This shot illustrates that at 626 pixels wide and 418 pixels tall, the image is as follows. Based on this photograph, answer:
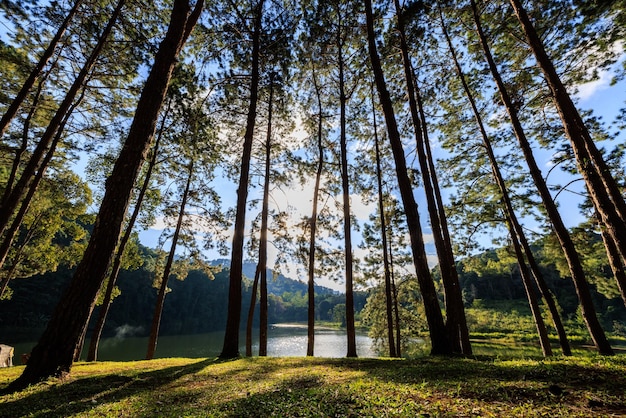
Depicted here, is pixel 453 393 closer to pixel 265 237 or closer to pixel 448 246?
pixel 448 246

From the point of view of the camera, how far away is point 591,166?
20.9 ft

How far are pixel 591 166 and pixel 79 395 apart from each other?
443 inches

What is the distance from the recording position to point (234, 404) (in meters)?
3.31

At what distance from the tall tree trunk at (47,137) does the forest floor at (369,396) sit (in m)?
7.77

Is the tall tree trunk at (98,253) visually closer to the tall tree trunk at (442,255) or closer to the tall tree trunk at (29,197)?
the tall tree trunk at (442,255)

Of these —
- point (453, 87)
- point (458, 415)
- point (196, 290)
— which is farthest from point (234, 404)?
point (196, 290)

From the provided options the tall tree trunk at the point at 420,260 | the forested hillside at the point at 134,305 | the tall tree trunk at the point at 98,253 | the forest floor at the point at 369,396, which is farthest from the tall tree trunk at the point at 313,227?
the forested hillside at the point at 134,305

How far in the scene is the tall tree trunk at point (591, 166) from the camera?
594 cm

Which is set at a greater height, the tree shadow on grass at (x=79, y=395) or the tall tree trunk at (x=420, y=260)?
the tall tree trunk at (x=420, y=260)

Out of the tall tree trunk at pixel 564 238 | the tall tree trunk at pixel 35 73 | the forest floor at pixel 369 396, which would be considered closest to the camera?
the forest floor at pixel 369 396

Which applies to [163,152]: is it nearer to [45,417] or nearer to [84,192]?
[84,192]

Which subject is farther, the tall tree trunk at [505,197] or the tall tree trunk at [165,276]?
the tall tree trunk at [165,276]

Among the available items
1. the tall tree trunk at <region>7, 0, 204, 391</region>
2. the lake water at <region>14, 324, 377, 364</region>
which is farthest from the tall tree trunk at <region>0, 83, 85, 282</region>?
the lake water at <region>14, 324, 377, 364</region>

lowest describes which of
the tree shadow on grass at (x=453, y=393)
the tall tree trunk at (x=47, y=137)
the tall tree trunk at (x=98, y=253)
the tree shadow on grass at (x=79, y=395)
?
the tree shadow on grass at (x=79, y=395)
